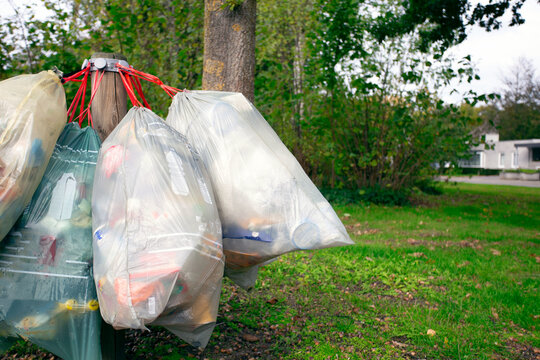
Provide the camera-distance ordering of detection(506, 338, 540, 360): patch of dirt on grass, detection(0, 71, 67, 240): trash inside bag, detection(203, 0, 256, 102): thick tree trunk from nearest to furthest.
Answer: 1. detection(0, 71, 67, 240): trash inside bag
2. detection(506, 338, 540, 360): patch of dirt on grass
3. detection(203, 0, 256, 102): thick tree trunk

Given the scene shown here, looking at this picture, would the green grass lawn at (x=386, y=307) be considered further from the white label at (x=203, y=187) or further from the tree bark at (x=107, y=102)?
the tree bark at (x=107, y=102)

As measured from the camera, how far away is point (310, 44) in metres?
7.47

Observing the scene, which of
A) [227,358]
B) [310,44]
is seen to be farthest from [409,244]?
[310,44]

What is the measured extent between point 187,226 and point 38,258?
0.63 meters

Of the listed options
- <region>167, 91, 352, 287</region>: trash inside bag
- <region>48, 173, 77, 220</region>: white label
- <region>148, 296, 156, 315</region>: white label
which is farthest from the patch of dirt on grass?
<region>48, 173, 77, 220</region>: white label

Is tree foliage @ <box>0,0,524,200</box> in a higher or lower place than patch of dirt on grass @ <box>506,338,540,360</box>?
higher

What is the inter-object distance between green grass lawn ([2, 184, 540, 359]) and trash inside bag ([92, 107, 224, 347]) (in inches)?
43.7

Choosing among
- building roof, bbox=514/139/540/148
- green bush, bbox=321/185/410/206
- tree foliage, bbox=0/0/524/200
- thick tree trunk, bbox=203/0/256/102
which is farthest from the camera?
building roof, bbox=514/139/540/148

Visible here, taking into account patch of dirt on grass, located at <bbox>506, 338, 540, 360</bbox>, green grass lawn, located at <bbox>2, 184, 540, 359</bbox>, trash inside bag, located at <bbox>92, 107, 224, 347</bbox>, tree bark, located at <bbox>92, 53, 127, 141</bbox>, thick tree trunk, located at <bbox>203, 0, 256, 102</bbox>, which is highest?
thick tree trunk, located at <bbox>203, 0, 256, 102</bbox>

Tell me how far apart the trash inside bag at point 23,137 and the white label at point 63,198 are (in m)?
0.08

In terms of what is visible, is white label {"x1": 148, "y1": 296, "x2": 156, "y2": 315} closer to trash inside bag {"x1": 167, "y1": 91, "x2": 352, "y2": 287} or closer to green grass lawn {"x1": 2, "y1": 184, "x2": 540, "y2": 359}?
trash inside bag {"x1": 167, "y1": 91, "x2": 352, "y2": 287}

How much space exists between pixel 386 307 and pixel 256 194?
6.57ft

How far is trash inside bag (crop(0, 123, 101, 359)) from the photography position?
5.21ft

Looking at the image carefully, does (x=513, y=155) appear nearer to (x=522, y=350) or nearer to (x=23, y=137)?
(x=522, y=350)
